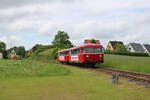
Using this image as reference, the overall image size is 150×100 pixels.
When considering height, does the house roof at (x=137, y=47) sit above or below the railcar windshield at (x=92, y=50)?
above

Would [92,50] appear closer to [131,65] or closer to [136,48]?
[131,65]

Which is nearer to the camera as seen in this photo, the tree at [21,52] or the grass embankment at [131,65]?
the grass embankment at [131,65]

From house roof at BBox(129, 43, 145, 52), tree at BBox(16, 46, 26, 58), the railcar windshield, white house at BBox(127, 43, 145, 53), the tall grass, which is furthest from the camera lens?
tree at BBox(16, 46, 26, 58)

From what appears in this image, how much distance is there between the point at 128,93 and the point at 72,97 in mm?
2644

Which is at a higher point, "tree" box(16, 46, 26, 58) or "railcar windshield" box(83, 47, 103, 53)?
"tree" box(16, 46, 26, 58)

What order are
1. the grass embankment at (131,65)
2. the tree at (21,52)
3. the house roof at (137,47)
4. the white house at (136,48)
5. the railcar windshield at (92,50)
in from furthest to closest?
the tree at (21,52)
the house roof at (137,47)
the white house at (136,48)
the railcar windshield at (92,50)
the grass embankment at (131,65)

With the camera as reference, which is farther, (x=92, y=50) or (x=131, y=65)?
(x=92, y=50)

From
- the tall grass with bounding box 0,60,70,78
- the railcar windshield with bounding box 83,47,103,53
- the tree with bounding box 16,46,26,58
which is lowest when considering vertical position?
the tall grass with bounding box 0,60,70,78

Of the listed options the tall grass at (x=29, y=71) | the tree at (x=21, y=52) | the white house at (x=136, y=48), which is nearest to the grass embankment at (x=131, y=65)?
the tall grass at (x=29, y=71)

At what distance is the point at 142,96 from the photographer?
7746mm

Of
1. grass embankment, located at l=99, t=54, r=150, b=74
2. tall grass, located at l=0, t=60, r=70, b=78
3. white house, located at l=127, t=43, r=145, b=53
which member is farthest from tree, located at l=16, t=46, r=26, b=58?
tall grass, located at l=0, t=60, r=70, b=78

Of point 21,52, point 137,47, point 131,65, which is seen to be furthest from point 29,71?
point 21,52

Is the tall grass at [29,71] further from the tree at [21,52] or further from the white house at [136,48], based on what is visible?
the tree at [21,52]

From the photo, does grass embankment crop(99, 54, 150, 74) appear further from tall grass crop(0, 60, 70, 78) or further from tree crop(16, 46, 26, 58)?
tree crop(16, 46, 26, 58)
